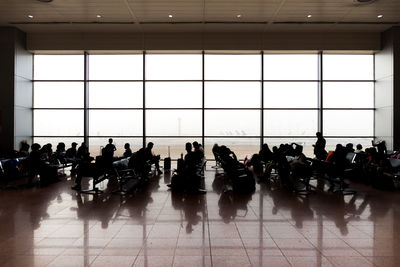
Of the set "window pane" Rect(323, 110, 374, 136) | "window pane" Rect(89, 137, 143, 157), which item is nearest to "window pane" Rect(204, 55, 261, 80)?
"window pane" Rect(323, 110, 374, 136)

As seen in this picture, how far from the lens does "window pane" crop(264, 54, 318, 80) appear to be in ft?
46.1

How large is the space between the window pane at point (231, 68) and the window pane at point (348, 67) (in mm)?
3044

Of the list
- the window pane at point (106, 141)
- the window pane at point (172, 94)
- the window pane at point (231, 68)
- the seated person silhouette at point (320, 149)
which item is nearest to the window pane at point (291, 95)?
the window pane at point (231, 68)

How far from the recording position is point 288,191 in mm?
7684

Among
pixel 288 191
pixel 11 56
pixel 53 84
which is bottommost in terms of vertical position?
pixel 288 191

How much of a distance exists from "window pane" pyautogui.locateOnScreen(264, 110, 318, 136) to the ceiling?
11.6ft

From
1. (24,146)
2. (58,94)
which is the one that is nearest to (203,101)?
(58,94)

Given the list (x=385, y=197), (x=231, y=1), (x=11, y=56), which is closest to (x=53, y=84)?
(x=11, y=56)

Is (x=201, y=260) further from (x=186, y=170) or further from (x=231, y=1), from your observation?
(x=231, y=1)

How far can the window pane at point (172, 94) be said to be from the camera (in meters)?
14.0

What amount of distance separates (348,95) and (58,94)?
12761mm

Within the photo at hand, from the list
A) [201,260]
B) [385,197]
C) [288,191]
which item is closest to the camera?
[201,260]

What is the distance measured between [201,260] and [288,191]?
15.9 feet

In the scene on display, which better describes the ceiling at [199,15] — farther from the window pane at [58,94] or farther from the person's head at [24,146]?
the person's head at [24,146]
